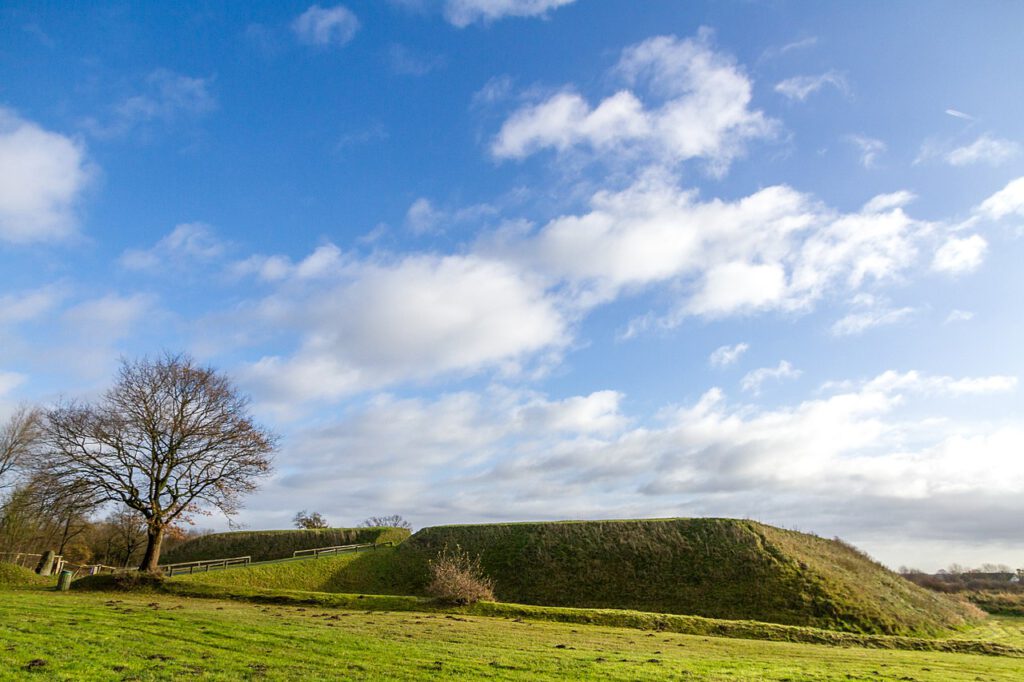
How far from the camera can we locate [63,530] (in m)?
68.2

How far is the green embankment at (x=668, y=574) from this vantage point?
3734cm

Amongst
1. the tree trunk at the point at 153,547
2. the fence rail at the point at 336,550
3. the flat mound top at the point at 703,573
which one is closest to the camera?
the flat mound top at the point at 703,573

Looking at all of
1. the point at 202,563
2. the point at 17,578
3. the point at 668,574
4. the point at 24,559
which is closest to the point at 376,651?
the point at 668,574

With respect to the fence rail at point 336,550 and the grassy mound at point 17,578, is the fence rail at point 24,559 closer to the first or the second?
the grassy mound at point 17,578

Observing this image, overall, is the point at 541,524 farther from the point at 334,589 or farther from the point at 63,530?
the point at 63,530

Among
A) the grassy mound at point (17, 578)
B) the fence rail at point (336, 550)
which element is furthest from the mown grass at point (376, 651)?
the fence rail at point (336, 550)

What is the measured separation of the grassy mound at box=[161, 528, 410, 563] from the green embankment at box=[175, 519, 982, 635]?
831cm

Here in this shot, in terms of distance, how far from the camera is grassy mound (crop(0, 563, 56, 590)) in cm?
3484

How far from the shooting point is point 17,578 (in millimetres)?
→ 35688

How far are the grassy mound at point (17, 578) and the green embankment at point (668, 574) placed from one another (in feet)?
27.1

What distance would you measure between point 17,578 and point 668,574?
42549 millimetres

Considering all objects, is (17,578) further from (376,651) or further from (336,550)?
(376,651)

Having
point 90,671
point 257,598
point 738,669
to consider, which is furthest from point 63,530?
point 738,669

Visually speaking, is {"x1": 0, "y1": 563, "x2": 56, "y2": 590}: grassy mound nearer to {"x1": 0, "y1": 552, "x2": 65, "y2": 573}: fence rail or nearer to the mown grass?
the mown grass
